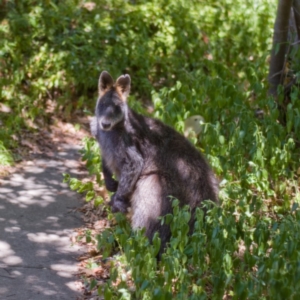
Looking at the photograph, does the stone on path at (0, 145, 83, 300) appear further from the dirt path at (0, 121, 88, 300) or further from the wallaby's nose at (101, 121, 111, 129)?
the wallaby's nose at (101, 121, 111, 129)

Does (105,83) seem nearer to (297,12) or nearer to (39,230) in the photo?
(39,230)

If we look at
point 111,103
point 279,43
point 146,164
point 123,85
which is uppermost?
point 279,43

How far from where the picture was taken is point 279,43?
8.75 metres

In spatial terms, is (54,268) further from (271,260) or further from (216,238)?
(271,260)

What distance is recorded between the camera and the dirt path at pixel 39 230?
627cm

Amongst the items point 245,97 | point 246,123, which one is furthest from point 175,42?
point 246,123

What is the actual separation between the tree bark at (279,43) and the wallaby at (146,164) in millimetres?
2543

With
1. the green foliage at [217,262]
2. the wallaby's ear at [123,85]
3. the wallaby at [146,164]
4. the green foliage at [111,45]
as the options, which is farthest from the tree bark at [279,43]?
the green foliage at [217,262]

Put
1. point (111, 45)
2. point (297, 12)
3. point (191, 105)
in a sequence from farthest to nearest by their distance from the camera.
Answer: point (111, 45), point (297, 12), point (191, 105)

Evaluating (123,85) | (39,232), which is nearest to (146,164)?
(123,85)

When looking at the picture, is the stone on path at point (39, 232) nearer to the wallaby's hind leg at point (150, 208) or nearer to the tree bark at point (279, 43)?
the wallaby's hind leg at point (150, 208)

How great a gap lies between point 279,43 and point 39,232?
3.83 meters

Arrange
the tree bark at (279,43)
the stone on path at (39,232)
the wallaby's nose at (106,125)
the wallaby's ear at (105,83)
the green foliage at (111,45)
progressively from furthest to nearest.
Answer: the green foliage at (111,45)
the tree bark at (279,43)
the wallaby's ear at (105,83)
the wallaby's nose at (106,125)
the stone on path at (39,232)

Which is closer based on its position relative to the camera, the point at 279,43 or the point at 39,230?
the point at 39,230
